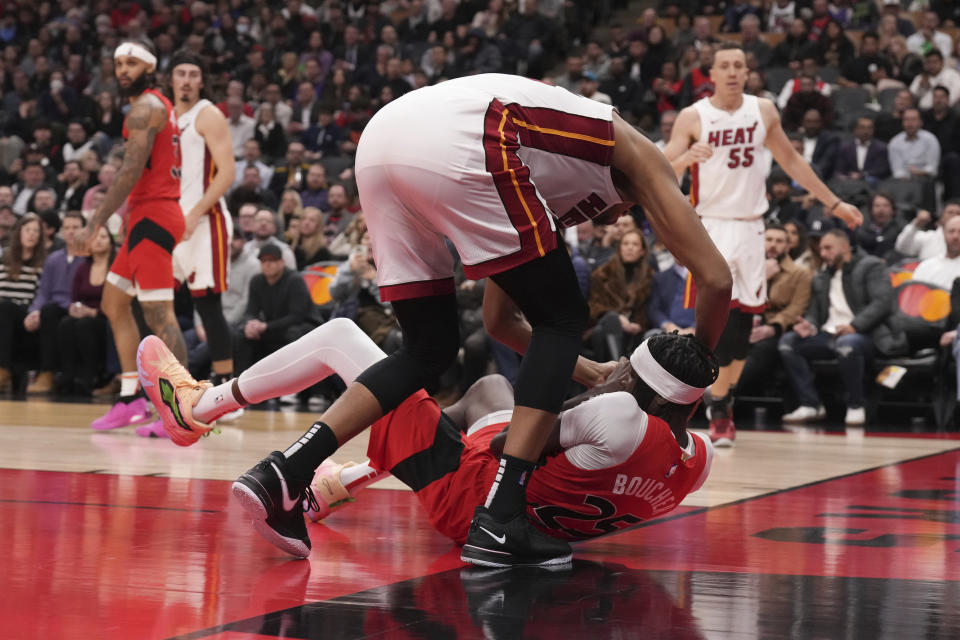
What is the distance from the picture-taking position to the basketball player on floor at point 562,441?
128 inches

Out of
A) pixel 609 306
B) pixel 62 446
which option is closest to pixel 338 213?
pixel 609 306

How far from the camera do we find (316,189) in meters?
13.0

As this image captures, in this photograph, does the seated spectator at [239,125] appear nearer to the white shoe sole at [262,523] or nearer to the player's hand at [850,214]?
the player's hand at [850,214]

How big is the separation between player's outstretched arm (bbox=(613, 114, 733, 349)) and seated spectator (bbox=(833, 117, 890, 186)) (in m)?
8.66

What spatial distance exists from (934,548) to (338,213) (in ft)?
29.9

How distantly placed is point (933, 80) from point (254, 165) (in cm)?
690

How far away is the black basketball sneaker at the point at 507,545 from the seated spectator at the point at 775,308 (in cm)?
574

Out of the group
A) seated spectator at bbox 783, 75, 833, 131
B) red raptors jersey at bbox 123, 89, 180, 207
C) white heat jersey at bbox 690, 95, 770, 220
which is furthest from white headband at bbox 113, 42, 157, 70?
seated spectator at bbox 783, 75, 833, 131

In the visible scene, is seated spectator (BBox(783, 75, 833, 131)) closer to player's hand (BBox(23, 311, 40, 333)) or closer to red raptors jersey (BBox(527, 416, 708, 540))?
player's hand (BBox(23, 311, 40, 333))

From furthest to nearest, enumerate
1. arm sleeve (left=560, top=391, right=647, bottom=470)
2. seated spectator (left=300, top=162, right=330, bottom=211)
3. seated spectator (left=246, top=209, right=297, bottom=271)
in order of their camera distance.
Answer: seated spectator (left=300, top=162, right=330, bottom=211)
seated spectator (left=246, top=209, right=297, bottom=271)
arm sleeve (left=560, top=391, right=647, bottom=470)

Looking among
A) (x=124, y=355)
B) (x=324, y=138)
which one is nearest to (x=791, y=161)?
(x=124, y=355)

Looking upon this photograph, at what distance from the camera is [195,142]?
7074 mm

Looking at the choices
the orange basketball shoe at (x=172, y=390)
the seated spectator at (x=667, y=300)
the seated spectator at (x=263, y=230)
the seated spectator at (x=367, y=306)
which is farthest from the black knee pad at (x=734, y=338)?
the seated spectator at (x=263, y=230)

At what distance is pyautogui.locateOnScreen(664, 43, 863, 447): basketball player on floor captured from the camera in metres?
6.69
